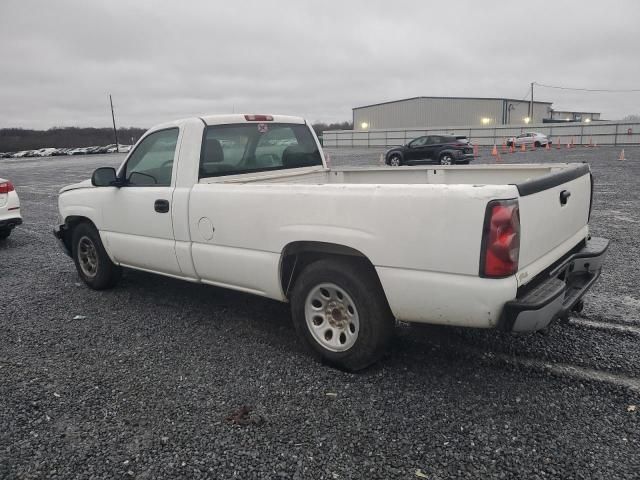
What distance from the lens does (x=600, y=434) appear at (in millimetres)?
2688

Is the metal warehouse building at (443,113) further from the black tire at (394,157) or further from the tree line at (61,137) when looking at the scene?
the black tire at (394,157)

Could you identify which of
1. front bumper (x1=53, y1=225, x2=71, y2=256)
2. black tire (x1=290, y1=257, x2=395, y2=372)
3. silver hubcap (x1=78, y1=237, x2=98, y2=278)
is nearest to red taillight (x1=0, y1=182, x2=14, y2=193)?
front bumper (x1=53, y1=225, x2=71, y2=256)

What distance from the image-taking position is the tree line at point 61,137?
8350 cm

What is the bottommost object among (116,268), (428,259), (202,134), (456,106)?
(116,268)

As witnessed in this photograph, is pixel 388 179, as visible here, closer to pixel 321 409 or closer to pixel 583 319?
pixel 583 319

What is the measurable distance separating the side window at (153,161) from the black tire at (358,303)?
1775 mm

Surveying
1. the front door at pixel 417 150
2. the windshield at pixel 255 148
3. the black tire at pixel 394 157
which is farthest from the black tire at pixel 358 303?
the black tire at pixel 394 157

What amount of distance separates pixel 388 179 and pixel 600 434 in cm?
308

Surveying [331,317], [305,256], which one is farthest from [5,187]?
[331,317]

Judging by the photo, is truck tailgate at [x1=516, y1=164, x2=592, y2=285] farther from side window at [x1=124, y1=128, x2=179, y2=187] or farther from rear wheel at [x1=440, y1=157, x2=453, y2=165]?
rear wheel at [x1=440, y1=157, x2=453, y2=165]

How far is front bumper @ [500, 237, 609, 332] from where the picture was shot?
2717 mm

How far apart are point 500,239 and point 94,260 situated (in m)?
4.54

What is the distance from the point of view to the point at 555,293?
2.89 m

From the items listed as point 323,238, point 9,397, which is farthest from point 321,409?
point 9,397
